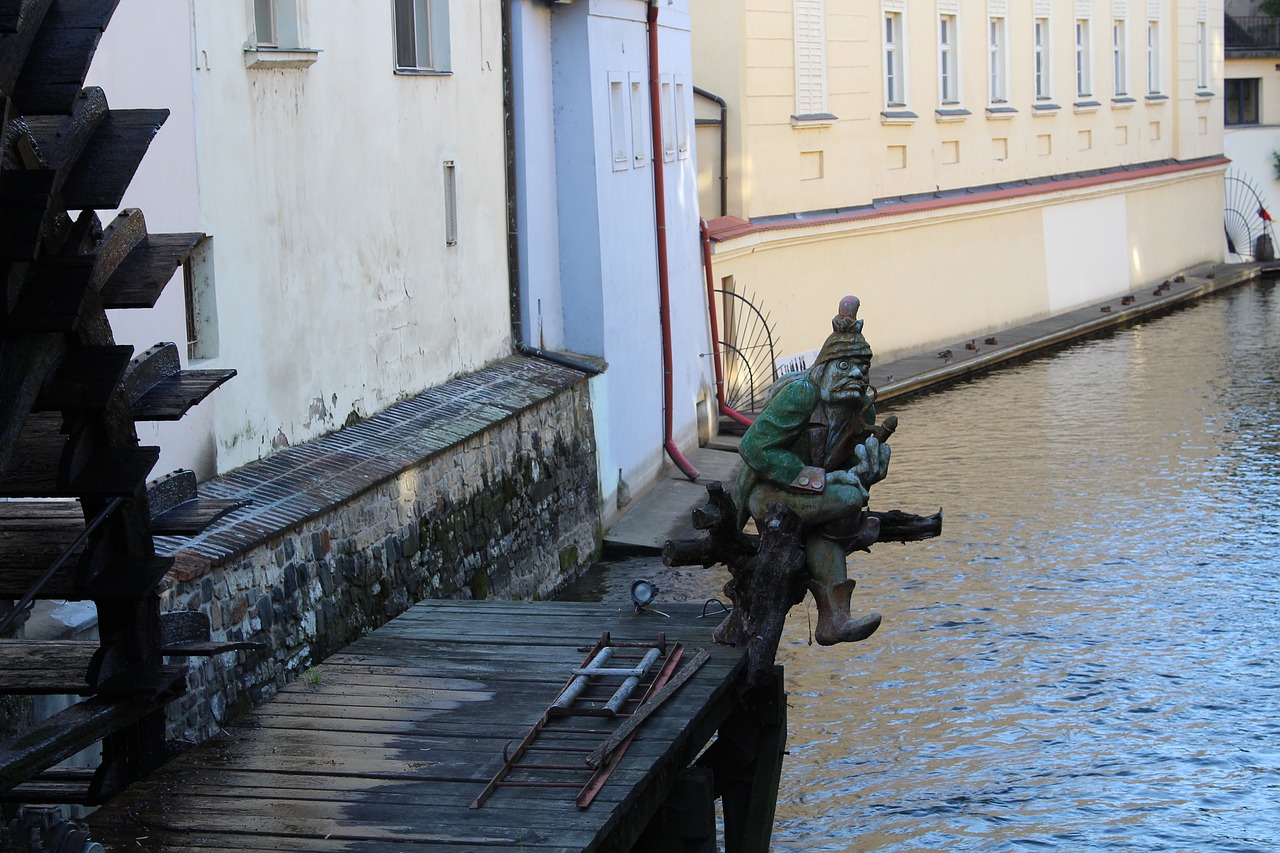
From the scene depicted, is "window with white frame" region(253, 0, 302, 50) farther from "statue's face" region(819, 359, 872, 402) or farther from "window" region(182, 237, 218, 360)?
"statue's face" region(819, 359, 872, 402)

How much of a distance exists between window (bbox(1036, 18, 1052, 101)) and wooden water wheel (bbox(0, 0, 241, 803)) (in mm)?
25680

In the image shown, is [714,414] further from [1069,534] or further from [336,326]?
[336,326]

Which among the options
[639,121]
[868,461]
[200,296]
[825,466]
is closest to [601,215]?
[639,121]

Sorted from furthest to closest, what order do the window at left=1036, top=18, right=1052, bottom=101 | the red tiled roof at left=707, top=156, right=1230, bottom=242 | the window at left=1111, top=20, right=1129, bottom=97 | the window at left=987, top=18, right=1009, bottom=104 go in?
the window at left=1111, top=20, right=1129, bottom=97 → the window at left=1036, top=18, right=1052, bottom=101 → the window at left=987, top=18, right=1009, bottom=104 → the red tiled roof at left=707, top=156, right=1230, bottom=242

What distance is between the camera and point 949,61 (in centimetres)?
2719

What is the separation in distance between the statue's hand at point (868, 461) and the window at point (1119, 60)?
2736 centimetres

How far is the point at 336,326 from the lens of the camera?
10.7 metres

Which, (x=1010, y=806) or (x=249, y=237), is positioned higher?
(x=249, y=237)

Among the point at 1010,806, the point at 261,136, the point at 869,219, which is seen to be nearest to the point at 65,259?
the point at 261,136

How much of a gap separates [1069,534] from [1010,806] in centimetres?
600

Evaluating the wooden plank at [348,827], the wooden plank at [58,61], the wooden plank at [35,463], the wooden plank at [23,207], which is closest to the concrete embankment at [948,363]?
the wooden plank at [35,463]

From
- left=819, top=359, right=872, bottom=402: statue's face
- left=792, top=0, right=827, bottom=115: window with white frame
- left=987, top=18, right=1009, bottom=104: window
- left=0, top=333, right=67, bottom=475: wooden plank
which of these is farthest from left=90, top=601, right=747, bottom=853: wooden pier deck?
left=987, top=18, right=1009, bottom=104: window

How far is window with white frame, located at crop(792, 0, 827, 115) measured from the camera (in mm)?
22688

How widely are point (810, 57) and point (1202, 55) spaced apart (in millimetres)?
18721
